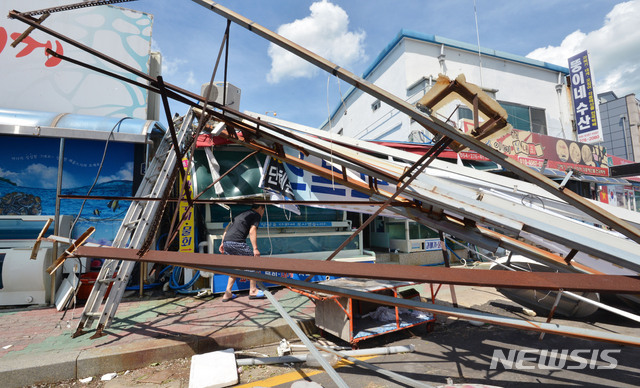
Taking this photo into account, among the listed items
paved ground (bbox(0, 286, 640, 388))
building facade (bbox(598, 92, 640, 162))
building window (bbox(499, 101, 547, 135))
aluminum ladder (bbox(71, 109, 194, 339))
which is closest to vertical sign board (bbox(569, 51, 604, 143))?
building window (bbox(499, 101, 547, 135))

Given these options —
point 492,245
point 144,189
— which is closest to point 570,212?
point 492,245

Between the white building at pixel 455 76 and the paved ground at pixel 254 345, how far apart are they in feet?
27.2

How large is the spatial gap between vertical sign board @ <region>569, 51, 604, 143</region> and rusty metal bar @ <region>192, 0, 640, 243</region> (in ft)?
54.8

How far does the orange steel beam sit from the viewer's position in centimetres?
191

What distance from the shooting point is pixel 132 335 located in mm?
4625

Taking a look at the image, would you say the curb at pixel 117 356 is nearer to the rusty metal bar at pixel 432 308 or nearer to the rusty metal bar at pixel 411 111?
the rusty metal bar at pixel 432 308

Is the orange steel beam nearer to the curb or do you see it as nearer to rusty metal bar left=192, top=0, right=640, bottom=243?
rusty metal bar left=192, top=0, right=640, bottom=243

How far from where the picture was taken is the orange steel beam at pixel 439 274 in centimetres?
191

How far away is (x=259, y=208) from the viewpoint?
21.2 ft

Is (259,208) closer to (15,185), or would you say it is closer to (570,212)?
(570,212)

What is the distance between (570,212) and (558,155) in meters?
12.9
